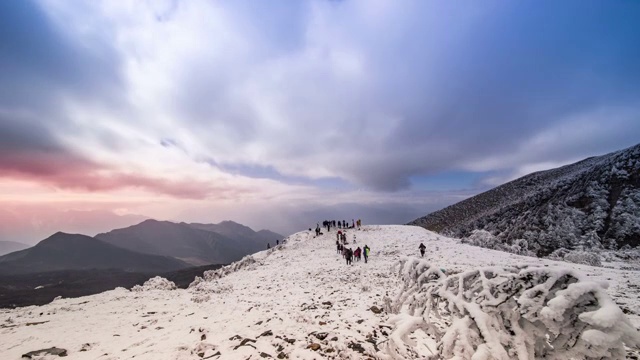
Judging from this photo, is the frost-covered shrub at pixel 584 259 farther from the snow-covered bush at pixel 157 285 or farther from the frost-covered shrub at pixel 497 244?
the snow-covered bush at pixel 157 285

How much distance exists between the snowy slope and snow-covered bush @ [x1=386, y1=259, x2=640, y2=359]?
1.47 metres

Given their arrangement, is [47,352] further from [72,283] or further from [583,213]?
[72,283]

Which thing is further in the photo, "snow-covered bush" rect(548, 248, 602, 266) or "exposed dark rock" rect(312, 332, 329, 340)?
"snow-covered bush" rect(548, 248, 602, 266)

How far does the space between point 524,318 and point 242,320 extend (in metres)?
10.4

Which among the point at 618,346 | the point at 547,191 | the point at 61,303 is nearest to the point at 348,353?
the point at 618,346

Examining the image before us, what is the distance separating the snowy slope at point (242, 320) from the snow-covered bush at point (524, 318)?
1.47m

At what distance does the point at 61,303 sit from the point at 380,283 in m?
23.3

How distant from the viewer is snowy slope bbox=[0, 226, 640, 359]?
8.29 metres

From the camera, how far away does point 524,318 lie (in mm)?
3973

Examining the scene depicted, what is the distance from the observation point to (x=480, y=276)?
15.4ft

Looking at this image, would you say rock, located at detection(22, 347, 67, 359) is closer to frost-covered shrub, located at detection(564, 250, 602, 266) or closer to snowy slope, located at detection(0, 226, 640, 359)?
snowy slope, located at detection(0, 226, 640, 359)

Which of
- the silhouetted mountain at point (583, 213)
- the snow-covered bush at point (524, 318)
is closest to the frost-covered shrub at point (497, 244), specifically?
the silhouetted mountain at point (583, 213)

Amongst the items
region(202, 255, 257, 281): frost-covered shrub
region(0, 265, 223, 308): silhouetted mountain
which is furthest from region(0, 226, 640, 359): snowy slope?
region(0, 265, 223, 308): silhouetted mountain

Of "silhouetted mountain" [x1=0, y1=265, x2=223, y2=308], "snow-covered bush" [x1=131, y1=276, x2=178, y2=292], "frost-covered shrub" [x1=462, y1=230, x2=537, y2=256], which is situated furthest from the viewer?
"silhouetted mountain" [x1=0, y1=265, x2=223, y2=308]
